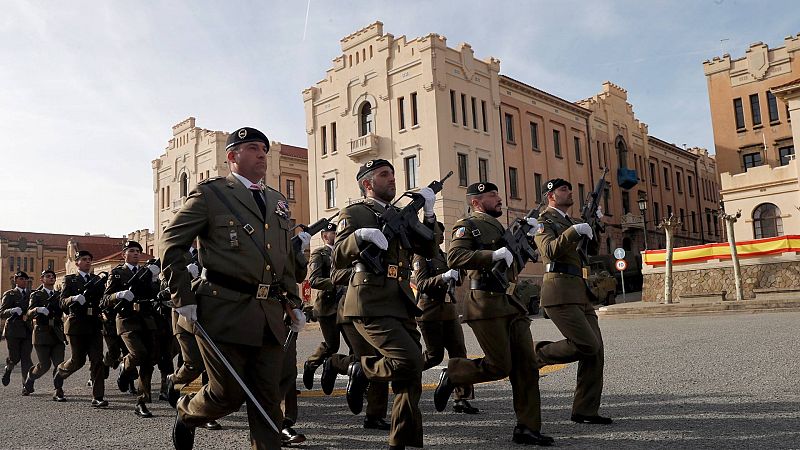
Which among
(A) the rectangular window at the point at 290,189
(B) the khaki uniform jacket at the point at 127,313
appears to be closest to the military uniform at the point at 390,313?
(B) the khaki uniform jacket at the point at 127,313

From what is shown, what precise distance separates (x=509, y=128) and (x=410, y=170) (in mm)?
6837

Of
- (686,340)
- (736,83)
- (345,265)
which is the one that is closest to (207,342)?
(345,265)

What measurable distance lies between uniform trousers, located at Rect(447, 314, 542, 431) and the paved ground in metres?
0.31

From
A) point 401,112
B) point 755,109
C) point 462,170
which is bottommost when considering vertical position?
point 462,170

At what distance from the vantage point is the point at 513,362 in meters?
5.62

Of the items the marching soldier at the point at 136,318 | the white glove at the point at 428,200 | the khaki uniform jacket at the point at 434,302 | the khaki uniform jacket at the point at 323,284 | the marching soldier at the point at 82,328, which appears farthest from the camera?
the marching soldier at the point at 82,328

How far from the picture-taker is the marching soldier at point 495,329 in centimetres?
538

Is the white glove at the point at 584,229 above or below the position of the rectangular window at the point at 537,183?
below

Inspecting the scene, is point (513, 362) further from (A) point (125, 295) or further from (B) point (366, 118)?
(B) point (366, 118)

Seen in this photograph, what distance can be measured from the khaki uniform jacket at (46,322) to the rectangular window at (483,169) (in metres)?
25.9

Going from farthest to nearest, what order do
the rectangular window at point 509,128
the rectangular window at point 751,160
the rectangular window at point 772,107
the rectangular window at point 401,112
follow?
1. the rectangular window at point 751,160
2. the rectangular window at point 772,107
3. the rectangular window at point 509,128
4. the rectangular window at point 401,112

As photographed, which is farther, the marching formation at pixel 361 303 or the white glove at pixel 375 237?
the white glove at pixel 375 237

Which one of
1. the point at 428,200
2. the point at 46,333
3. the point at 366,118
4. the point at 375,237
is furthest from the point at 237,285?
the point at 366,118

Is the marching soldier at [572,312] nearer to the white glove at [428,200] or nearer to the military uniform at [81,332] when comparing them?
the white glove at [428,200]
